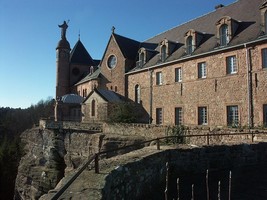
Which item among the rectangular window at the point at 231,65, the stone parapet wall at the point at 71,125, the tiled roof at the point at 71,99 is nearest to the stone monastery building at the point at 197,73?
the rectangular window at the point at 231,65

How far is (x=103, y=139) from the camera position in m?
21.8

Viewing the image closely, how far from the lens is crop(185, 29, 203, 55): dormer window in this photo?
2384 centimetres

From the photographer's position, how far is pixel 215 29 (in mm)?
23766

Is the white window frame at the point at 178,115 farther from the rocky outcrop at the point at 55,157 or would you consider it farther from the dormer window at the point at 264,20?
the dormer window at the point at 264,20

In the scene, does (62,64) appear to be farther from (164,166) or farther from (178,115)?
(164,166)

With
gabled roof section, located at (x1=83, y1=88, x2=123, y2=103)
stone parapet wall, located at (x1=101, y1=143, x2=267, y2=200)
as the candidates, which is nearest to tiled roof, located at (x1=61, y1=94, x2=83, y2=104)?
gabled roof section, located at (x1=83, y1=88, x2=123, y2=103)

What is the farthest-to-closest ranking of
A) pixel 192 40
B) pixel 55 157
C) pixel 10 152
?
pixel 10 152 < pixel 55 157 < pixel 192 40

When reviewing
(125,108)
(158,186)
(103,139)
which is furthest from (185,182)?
(125,108)

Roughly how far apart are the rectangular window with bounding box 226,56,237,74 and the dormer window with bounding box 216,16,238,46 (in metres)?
1.17

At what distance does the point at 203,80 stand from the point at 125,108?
26.0 feet

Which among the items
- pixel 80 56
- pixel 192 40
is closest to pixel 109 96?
pixel 192 40

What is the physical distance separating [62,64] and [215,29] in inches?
1166

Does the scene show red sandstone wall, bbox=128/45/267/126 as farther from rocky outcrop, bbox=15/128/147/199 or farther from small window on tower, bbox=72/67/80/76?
small window on tower, bbox=72/67/80/76

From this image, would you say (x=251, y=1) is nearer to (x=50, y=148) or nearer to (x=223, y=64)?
(x=223, y=64)
